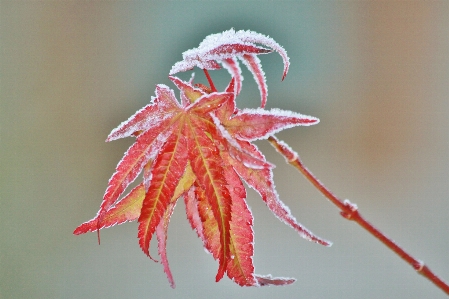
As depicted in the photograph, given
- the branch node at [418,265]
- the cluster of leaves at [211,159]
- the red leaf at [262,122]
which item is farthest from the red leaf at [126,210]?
the branch node at [418,265]

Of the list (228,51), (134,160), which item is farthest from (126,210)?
(228,51)

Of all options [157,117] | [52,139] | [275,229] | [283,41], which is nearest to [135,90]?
[52,139]

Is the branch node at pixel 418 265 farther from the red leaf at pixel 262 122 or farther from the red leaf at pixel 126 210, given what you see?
the red leaf at pixel 126 210

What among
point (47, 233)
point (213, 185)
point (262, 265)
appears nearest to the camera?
point (213, 185)

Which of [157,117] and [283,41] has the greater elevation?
[283,41]

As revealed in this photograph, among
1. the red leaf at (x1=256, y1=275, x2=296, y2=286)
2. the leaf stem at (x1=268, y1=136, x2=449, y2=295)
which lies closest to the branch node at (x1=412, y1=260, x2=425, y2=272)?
the leaf stem at (x1=268, y1=136, x2=449, y2=295)

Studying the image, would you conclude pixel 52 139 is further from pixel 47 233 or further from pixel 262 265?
pixel 262 265
